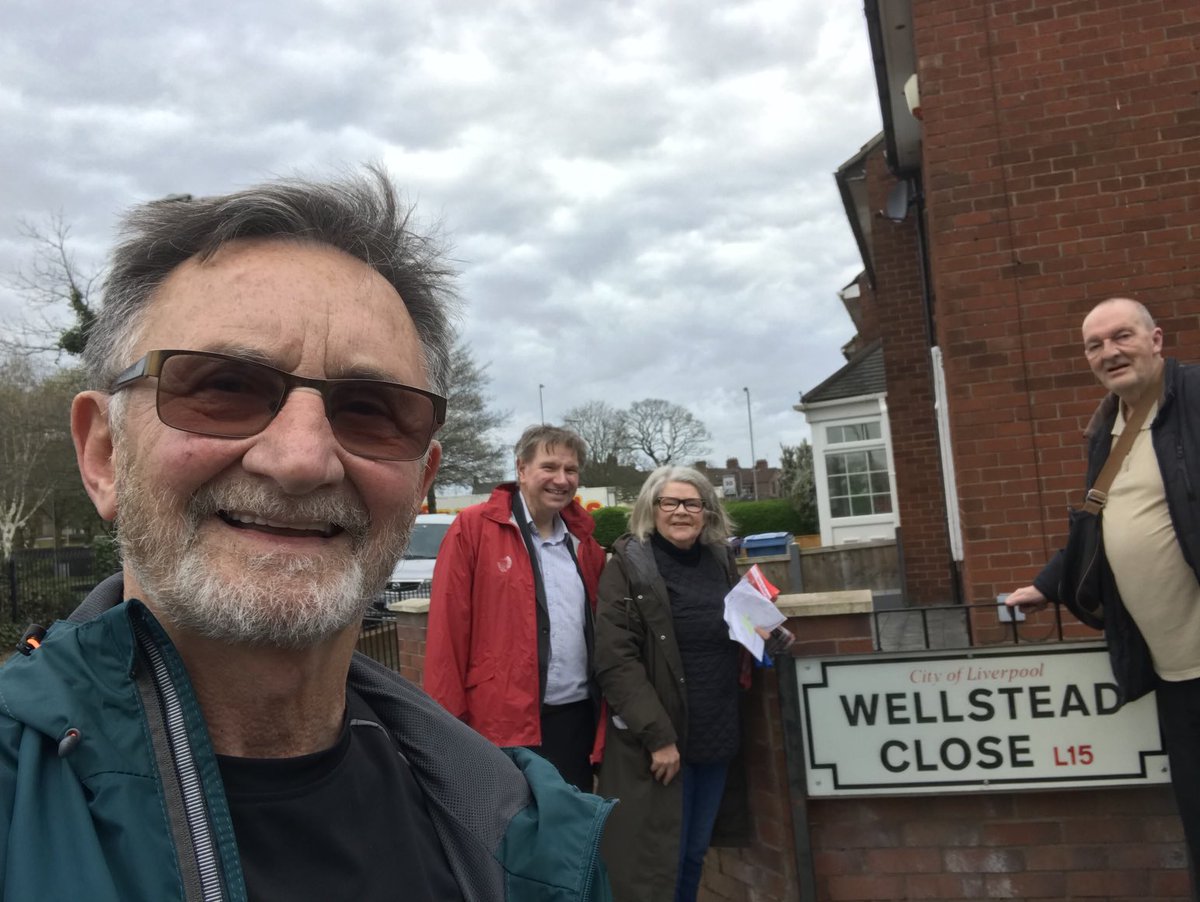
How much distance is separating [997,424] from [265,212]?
4.96 metres

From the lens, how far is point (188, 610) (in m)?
1.16

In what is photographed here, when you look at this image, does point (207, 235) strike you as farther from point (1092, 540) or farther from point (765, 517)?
point (765, 517)

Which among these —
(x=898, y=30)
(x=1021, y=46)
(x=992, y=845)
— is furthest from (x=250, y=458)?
(x=898, y=30)

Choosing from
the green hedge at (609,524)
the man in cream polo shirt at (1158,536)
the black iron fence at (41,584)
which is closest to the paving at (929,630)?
the man in cream polo shirt at (1158,536)

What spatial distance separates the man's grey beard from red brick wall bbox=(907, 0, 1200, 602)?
16.1 ft

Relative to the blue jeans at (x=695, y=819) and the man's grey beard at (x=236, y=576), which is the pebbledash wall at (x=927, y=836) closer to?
the blue jeans at (x=695, y=819)

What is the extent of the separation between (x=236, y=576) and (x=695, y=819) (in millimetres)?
3081

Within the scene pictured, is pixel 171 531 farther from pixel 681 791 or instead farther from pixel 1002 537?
pixel 1002 537

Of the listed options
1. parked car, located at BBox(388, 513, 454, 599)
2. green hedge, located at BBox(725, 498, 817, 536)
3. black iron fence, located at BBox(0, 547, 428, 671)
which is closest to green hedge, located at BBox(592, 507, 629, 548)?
green hedge, located at BBox(725, 498, 817, 536)

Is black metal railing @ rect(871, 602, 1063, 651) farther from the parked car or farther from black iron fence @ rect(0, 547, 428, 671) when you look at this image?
black iron fence @ rect(0, 547, 428, 671)

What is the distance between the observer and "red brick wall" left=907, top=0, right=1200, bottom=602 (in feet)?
17.1

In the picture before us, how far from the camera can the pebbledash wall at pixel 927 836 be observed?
11.9 ft

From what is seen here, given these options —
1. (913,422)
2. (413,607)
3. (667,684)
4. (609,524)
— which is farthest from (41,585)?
(667,684)

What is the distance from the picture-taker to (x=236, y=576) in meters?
1.15
